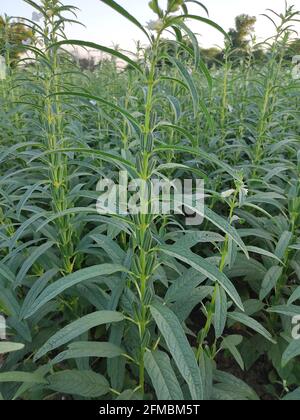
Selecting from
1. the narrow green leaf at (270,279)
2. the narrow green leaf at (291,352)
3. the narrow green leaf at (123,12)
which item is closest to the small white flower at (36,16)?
the narrow green leaf at (123,12)

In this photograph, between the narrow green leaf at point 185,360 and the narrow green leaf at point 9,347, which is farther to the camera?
the narrow green leaf at point 185,360

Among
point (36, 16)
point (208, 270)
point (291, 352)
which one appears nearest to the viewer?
point (208, 270)

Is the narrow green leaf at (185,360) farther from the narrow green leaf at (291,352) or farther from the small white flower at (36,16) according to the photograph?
the small white flower at (36,16)

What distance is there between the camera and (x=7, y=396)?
1.64 m

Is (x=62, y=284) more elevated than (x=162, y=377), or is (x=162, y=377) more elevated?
(x=62, y=284)

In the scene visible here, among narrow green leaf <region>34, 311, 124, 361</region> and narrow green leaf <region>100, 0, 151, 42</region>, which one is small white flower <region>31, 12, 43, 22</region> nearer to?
narrow green leaf <region>100, 0, 151, 42</region>

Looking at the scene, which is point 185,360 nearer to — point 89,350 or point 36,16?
point 89,350

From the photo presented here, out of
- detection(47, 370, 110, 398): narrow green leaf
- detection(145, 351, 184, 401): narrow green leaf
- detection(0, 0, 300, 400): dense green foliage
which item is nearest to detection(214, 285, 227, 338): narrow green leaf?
detection(0, 0, 300, 400): dense green foliage

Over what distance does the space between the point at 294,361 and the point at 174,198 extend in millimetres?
1393

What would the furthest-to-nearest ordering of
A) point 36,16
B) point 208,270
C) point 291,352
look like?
point 36,16, point 291,352, point 208,270

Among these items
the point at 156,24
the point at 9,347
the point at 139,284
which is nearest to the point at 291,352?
the point at 139,284
